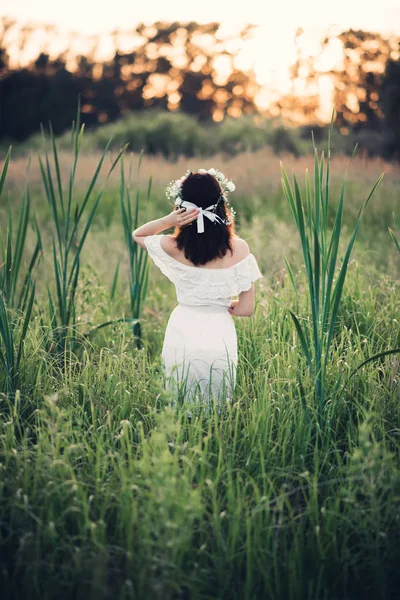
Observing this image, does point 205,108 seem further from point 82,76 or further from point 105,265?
point 105,265

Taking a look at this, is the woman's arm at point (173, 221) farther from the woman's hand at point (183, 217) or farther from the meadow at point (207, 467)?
the meadow at point (207, 467)

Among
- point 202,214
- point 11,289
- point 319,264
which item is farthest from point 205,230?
point 11,289

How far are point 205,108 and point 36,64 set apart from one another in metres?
7.04

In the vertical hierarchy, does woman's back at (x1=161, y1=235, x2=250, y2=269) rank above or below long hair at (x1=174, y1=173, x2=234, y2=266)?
below

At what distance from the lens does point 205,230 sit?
2592mm

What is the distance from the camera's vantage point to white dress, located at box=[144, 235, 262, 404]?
2.64m

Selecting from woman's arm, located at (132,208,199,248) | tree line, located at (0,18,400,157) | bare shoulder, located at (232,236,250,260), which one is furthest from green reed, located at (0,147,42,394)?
tree line, located at (0,18,400,157)

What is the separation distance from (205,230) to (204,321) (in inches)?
18.2

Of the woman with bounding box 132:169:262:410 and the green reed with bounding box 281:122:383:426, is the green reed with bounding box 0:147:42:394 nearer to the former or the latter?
the woman with bounding box 132:169:262:410

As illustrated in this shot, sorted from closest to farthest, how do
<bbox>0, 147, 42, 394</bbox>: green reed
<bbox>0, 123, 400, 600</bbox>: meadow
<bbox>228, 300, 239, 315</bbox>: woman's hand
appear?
<bbox>0, 123, 400, 600</bbox>: meadow → <bbox>0, 147, 42, 394</bbox>: green reed → <bbox>228, 300, 239, 315</bbox>: woman's hand

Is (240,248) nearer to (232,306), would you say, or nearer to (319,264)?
(232,306)

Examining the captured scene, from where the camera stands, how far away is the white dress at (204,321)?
2.64m

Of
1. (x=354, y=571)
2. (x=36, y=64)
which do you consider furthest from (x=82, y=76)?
(x=354, y=571)

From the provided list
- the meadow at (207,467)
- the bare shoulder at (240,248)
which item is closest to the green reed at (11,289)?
the meadow at (207,467)
